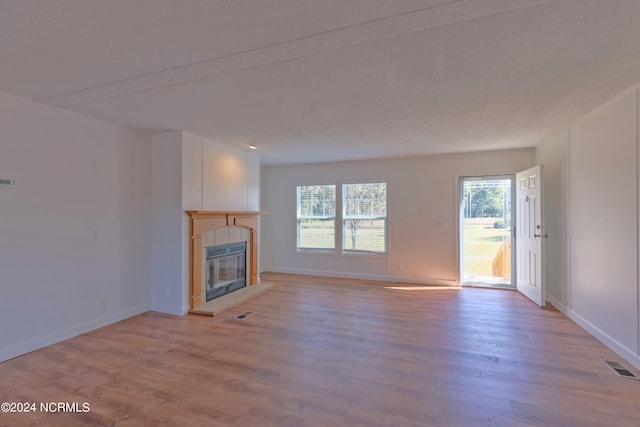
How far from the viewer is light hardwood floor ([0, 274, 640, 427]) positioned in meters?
1.96

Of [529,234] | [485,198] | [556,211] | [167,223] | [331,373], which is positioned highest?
[485,198]

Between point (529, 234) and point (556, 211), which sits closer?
point (556, 211)

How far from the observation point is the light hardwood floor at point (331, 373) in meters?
1.96

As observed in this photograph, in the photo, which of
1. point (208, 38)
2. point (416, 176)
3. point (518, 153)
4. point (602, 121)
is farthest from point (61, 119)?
point (518, 153)

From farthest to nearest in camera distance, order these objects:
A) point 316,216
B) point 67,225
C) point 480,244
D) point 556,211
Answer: point 316,216 → point 480,244 → point 556,211 → point 67,225

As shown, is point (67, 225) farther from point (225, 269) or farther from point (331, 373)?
point (331, 373)

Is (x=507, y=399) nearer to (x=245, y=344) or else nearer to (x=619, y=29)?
(x=245, y=344)

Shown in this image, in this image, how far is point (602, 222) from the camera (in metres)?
3.07

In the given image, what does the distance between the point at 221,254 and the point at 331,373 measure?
9.42ft

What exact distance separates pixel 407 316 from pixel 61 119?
4.51 m

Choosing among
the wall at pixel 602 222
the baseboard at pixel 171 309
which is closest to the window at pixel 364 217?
the wall at pixel 602 222

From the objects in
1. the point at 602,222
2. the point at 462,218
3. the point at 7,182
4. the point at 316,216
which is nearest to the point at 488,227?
the point at 462,218

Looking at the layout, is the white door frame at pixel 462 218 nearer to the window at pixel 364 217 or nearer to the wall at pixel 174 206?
the window at pixel 364 217

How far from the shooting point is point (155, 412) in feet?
6.54
